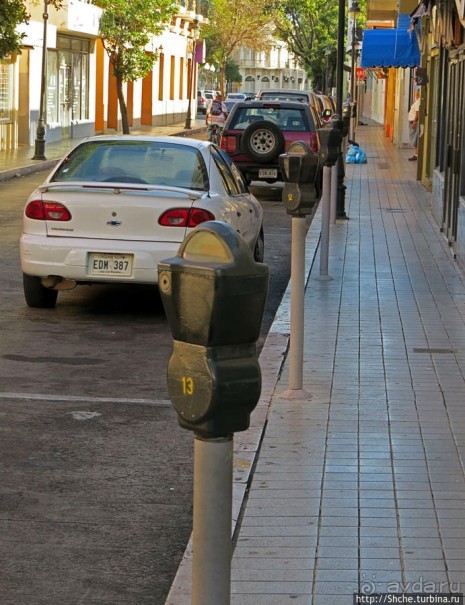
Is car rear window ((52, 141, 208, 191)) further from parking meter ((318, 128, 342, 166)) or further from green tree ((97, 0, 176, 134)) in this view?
green tree ((97, 0, 176, 134))

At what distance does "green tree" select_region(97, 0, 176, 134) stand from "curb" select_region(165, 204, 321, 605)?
3277cm

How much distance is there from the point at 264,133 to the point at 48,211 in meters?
12.2

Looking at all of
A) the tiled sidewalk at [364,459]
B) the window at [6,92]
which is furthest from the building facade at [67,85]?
the tiled sidewalk at [364,459]

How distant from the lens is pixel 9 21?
25969mm

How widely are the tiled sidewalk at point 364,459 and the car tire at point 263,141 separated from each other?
10.0 metres

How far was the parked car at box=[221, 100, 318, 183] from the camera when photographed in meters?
22.3

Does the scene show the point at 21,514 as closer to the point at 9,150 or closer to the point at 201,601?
the point at 201,601

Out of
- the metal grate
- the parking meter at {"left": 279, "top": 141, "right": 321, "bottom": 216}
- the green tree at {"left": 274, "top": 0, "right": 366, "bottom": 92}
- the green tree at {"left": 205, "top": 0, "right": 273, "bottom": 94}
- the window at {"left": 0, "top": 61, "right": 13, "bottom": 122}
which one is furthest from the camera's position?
the green tree at {"left": 205, "top": 0, "right": 273, "bottom": 94}

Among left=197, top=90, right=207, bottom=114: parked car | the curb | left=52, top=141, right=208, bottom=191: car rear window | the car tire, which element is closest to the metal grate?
the curb

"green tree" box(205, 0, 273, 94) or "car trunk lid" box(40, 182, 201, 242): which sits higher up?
"green tree" box(205, 0, 273, 94)

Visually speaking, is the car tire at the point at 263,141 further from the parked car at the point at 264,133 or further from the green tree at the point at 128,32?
the green tree at the point at 128,32

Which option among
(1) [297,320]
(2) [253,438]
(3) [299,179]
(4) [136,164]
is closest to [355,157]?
(4) [136,164]

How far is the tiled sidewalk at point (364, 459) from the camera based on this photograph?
4.78 m

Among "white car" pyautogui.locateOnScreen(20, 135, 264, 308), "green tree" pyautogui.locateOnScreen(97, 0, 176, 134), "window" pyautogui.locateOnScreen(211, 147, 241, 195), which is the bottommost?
"white car" pyautogui.locateOnScreen(20, 135, 264, 308)
